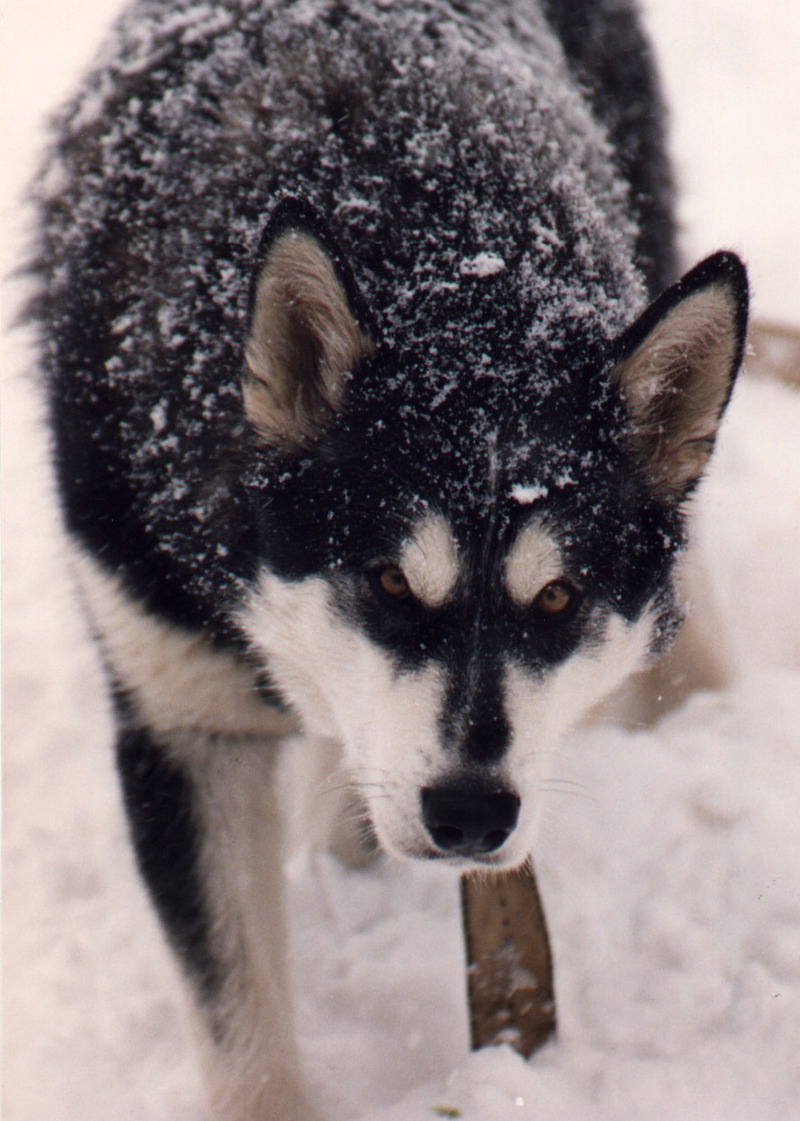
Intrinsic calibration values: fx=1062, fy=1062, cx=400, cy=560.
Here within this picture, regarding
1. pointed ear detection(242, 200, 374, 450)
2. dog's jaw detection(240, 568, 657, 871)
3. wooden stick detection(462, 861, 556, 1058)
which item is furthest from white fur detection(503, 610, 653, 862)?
pointed ear detection(242, 200, 374, 450)

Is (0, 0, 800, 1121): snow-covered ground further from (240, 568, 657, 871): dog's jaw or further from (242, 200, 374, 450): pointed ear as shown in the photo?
(242, 200, 374, 450): pointed ear

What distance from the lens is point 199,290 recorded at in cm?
214

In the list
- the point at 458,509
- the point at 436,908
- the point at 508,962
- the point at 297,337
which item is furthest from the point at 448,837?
the point at 436,908

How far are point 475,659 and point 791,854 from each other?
137 cm

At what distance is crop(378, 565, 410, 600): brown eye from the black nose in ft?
1.15

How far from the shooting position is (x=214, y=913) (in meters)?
2.36

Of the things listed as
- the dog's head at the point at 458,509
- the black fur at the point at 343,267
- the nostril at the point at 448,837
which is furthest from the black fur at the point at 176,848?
the nostril at the point at 448,837

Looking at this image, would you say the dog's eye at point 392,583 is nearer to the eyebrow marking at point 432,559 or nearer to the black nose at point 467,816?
the eyebrow marking at point 432,559

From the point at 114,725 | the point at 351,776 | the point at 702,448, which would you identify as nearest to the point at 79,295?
the point at 114,725

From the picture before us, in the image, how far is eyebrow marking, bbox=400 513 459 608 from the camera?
1835mm

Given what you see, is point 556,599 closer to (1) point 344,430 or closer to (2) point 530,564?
Answer: (2) point 530,564

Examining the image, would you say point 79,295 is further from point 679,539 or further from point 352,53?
point 679,539

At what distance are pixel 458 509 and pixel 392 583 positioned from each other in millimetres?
183

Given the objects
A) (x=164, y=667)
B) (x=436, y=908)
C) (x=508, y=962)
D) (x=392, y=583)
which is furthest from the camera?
(x=436, y=908)
